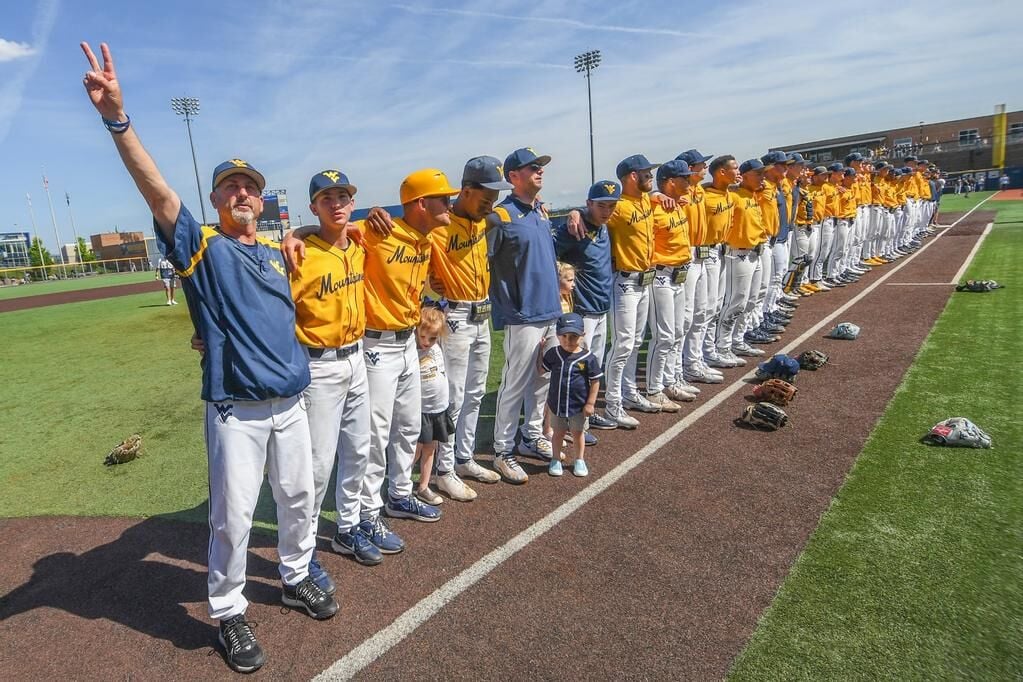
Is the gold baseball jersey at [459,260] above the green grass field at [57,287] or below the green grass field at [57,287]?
above

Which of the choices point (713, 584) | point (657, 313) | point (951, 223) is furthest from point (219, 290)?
point (951, 223)

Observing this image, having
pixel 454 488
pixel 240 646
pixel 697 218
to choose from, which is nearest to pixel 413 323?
pixel 454 488

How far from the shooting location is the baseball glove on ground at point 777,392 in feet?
20.5

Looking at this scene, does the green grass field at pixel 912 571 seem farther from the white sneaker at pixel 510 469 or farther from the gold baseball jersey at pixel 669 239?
the gold baseball jersey at pixel 669 239

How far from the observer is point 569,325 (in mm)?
5059

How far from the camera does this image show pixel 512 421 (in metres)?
5.18

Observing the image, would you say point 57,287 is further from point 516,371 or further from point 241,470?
point 241,470

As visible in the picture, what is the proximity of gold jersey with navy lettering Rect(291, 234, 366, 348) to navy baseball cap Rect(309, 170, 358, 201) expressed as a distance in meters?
0.27

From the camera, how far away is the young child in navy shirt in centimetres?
500

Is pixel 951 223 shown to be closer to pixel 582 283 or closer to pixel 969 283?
pixel 969 283

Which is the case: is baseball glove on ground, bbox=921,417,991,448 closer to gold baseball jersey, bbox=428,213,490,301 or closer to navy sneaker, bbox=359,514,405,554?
gold baseball jersey, bbox=428,213,490,301

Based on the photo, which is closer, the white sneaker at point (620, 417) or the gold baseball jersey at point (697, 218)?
the white sneaker at point (620, 417)

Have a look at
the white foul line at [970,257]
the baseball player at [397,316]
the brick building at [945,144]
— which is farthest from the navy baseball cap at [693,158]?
the brick building at [945,144]

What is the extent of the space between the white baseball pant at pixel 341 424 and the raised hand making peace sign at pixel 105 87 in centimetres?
150
